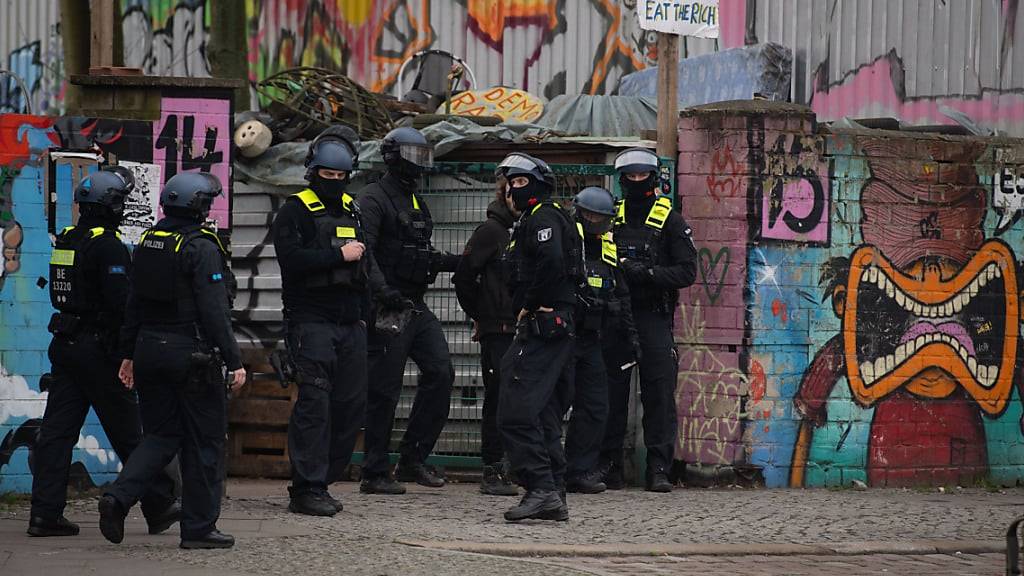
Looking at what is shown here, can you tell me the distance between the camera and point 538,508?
8.38 metres

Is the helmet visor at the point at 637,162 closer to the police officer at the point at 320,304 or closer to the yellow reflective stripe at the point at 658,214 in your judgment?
the yellow reflective stripe at the point at 658,214

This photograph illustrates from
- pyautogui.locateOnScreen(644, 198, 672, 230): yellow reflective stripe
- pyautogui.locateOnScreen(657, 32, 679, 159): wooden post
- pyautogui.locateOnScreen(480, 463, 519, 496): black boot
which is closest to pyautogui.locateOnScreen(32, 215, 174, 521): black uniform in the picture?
pyautogui.locateOnScreen(480, 463, 519, 496): black boot

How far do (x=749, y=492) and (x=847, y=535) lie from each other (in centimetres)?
172

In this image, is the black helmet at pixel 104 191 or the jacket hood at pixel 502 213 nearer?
the black helmet at pixel 104 191

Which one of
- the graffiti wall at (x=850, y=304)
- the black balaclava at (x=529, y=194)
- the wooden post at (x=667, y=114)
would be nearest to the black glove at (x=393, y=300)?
the black balaclava at (x=529, y=194)

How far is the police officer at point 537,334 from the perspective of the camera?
8406 mm

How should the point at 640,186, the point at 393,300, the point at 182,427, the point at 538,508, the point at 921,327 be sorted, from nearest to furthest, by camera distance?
the point at 182,427 < the point at 538,508 < the point at 393,300 < the point at 640,186 < the point at 921,327

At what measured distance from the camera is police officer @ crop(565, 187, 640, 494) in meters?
9.33

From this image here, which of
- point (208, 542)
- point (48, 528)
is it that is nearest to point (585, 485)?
point (208, 542)

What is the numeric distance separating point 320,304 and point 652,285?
8.22ft

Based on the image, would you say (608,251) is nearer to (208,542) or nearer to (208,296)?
(208,296)

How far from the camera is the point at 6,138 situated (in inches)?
366

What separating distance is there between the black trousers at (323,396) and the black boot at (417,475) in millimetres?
1320

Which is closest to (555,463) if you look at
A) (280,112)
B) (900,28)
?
(280,112)
